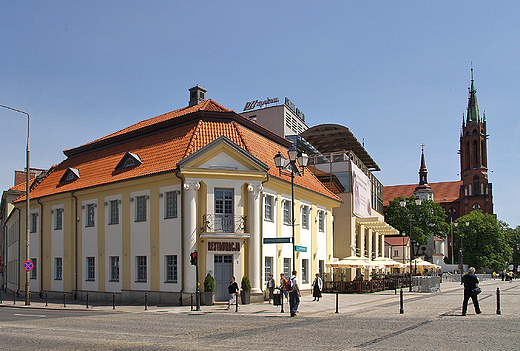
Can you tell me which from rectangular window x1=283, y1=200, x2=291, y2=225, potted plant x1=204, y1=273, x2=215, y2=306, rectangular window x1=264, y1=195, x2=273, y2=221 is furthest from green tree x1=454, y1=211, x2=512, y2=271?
potted plant x1=204, y1=273, x2=215, y2=306

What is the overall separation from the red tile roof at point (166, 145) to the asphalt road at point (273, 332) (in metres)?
10.2

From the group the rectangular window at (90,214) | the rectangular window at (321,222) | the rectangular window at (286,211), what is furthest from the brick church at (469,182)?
the rectangular window at (90,214)

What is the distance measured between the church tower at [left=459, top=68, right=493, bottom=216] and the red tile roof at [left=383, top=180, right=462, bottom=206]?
5989 millimetres

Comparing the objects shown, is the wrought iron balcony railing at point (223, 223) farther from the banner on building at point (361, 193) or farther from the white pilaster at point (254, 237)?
the banner on building at point (361, 193)

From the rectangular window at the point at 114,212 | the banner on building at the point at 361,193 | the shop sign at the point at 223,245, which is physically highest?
the banner on building at the point at 361,193

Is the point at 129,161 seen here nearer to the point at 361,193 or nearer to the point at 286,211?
the point at 286,211

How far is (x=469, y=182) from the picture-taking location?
428ft

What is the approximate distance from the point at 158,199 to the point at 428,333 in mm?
17352

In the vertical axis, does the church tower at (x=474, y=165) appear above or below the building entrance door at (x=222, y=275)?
above

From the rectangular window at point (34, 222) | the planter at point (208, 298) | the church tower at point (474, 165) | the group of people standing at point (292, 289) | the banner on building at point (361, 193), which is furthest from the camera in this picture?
the church tower at point (474, 165)

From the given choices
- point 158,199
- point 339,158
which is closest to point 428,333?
point 158,199

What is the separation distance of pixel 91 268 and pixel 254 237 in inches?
442

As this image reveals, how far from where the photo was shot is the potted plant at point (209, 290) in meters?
25.1

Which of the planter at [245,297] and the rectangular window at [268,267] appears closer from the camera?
the planter at [245,297]
